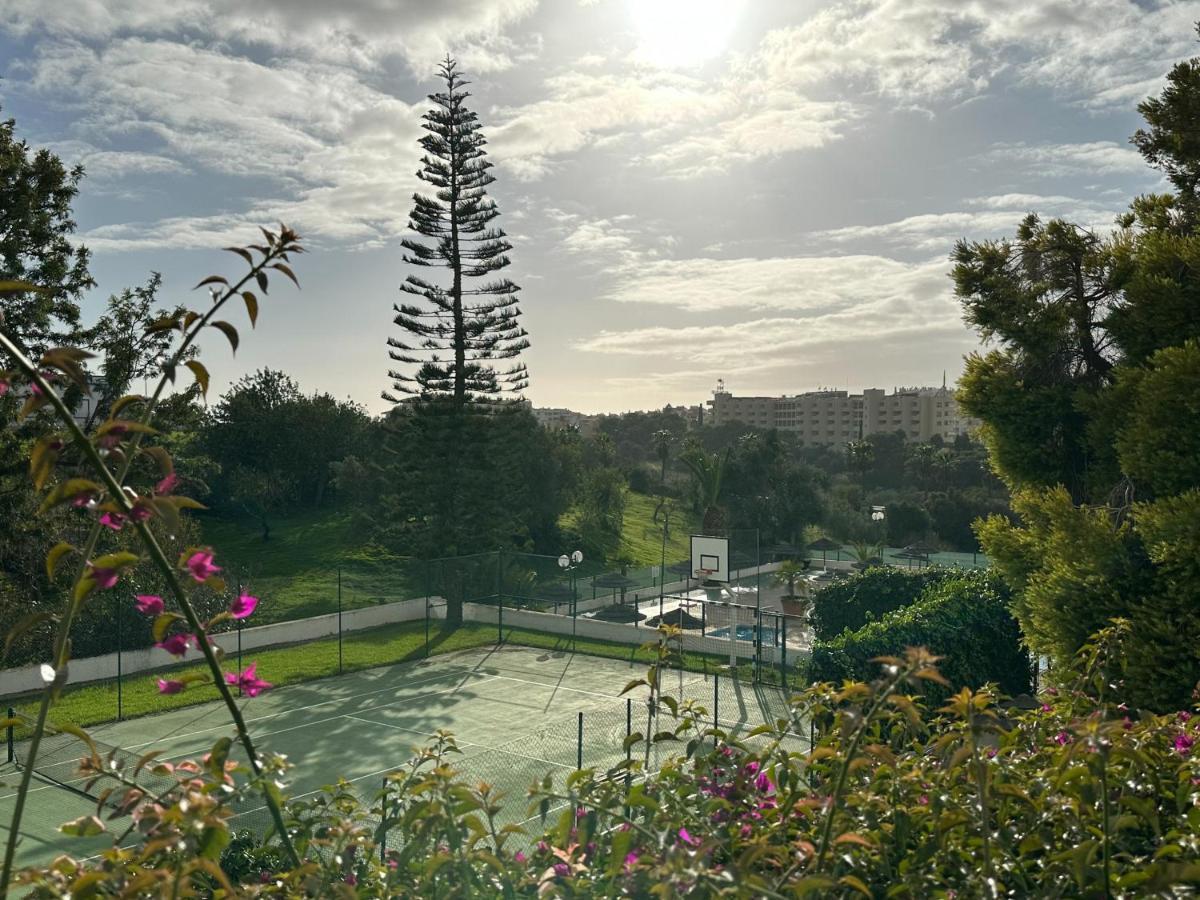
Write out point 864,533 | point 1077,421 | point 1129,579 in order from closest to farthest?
point 1129,579
point 1077,421
point 864,533

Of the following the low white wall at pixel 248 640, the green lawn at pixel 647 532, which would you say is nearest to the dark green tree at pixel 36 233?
the low white wall at pixel 248 640

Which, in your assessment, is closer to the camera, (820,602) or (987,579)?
(987,579)

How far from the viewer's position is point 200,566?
55.2 inches

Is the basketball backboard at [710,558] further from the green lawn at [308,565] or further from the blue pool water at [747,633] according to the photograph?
the green lawn at [308,565]

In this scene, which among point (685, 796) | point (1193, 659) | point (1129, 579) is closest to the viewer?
point (685, 796)

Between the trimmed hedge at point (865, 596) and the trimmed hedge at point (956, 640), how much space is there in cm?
280

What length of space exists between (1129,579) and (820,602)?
997 centimetres

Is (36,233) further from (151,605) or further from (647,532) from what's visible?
(647,532)

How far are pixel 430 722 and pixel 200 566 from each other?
14007mm

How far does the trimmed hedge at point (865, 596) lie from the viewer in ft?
54.4

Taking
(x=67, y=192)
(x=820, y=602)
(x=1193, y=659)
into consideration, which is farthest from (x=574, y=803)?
(x=67, y=192)

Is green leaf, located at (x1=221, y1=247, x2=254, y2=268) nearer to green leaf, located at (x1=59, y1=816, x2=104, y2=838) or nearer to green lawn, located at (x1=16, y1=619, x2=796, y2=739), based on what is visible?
green leaf, located at (x1=59, y1=816, x2=104, y2=838)

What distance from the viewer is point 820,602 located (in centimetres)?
1777

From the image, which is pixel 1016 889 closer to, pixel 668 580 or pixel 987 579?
pixel 987 579
